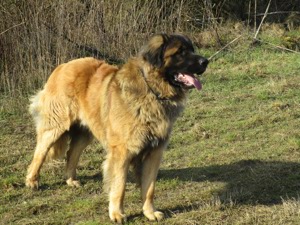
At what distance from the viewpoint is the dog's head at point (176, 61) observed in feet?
13.9

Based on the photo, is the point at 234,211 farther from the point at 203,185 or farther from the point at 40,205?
the point at 40,205

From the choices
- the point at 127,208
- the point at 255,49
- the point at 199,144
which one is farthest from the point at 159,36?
the point at 255,49

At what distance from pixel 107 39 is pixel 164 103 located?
5394 millimetres

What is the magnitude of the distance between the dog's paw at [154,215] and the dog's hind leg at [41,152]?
4.60 feet

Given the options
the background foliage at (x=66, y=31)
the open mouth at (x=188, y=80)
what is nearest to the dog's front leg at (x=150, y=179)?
the open mouth at (x=188, y=80)

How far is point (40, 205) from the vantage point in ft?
15.5

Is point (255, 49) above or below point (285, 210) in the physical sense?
below

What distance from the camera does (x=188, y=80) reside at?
4262mm

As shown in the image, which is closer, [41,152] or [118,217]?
[118,217]

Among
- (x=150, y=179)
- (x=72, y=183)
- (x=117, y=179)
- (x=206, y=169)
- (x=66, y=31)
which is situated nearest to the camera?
(x=117, y=179)

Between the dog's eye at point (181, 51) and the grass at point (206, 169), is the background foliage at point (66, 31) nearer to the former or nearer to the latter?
the grass at point (206, 169)

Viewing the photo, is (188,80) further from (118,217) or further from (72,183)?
(72,183)

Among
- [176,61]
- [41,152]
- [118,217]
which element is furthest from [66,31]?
[118,217]

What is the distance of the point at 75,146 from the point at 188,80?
5.78 feet
